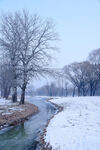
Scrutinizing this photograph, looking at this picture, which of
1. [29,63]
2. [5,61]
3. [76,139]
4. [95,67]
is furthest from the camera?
[95,67]

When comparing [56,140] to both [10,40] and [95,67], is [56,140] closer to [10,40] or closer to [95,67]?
[10,40]

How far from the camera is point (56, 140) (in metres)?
6.06

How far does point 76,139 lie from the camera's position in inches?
225

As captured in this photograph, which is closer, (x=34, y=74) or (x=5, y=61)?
(x=5, y=61)

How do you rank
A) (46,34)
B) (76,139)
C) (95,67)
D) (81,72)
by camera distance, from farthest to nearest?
(81,72)
(95,67)
(46,34)
(76,139)

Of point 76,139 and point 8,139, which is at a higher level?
point 76,139

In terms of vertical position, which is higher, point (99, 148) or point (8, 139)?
point (99, 148)

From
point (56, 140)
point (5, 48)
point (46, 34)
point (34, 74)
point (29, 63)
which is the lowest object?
point (56, 140)

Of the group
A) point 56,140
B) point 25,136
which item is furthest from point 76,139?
point 25,136

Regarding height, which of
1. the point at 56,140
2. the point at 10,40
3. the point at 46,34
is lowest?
the point at 56,140

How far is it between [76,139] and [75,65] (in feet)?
120

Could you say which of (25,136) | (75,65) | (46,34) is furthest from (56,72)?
(75,65)

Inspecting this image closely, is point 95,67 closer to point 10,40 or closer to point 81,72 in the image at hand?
point 81,72

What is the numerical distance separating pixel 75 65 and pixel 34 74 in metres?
24.9
